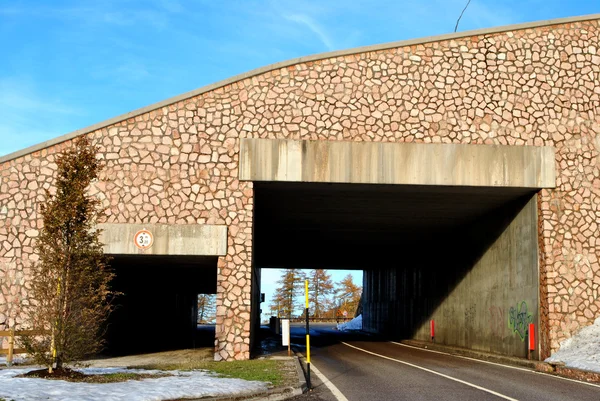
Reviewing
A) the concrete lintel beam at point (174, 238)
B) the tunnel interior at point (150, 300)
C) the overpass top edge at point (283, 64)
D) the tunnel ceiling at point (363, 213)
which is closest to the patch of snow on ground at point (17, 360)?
the tunnel interior at point (150, 300)

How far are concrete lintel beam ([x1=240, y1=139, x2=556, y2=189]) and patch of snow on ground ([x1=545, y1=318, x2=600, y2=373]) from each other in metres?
4.46

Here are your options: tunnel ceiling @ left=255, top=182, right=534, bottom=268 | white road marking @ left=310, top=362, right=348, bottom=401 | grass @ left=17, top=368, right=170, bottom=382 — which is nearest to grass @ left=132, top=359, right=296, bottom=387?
white road marking @ left=310, top=362, right=348, bottom=401

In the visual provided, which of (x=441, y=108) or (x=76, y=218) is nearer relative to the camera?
(x=76, y=218)

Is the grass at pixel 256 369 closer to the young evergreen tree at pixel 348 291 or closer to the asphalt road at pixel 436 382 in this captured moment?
the asphalt road at pixel 436 382

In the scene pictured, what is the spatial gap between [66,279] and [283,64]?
10.6 meters

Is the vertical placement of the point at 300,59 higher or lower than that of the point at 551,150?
higher

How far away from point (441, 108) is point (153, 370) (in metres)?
11.8

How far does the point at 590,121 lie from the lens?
70.6ft

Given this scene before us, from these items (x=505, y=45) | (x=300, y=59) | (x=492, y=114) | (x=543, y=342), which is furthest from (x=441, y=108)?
(x=543, y=342)

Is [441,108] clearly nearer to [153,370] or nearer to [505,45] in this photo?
[505,45]

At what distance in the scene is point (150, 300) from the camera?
39000mm

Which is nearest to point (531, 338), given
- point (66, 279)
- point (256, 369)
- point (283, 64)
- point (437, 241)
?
point (256, 369)

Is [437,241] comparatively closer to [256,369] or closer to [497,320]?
[497,320]

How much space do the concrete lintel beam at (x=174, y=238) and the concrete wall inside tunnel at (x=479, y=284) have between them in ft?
31.0
